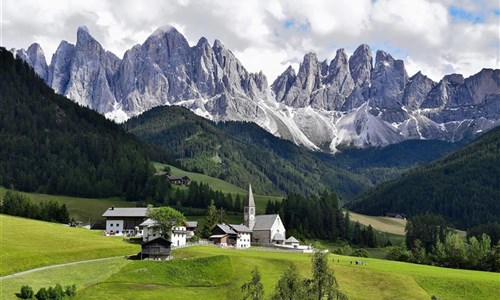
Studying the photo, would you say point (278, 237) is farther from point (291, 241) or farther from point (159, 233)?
point (159, 233)

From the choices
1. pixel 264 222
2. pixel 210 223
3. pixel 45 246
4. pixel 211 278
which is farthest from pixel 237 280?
pixel 264 222

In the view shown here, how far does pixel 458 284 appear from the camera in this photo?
111m

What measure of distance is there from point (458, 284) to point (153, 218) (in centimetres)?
7719

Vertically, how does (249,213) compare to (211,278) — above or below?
above

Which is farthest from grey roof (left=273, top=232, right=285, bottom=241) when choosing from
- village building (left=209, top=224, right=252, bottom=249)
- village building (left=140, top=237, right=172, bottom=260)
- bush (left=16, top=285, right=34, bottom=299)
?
bush (left=16, top=285, right=34, bottom=299)

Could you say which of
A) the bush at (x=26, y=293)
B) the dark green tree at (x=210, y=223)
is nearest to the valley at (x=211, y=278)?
the bush at (x=26, y=293)

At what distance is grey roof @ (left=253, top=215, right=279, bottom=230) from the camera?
18425cm

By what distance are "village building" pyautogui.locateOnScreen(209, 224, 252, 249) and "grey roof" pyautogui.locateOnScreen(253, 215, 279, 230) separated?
694 cm

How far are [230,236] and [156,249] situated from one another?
49.9m

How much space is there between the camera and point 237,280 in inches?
4257

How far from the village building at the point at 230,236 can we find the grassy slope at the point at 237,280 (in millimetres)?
46863

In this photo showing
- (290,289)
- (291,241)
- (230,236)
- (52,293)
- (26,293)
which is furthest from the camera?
(291,241)

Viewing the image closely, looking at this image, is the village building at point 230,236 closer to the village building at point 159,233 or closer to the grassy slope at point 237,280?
the village building at point 159,233

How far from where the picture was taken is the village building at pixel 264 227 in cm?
18250
